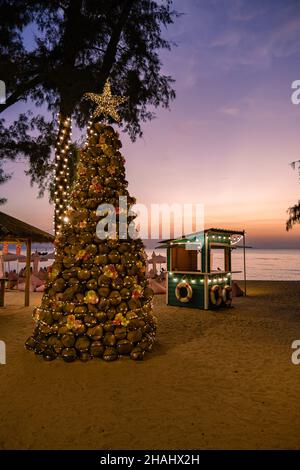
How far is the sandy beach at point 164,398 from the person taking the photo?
3150 mm

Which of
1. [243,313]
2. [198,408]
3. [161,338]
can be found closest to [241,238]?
[243,313]

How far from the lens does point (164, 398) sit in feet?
13.4

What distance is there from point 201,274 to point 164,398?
7.00m

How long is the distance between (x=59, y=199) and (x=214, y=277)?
5.69m

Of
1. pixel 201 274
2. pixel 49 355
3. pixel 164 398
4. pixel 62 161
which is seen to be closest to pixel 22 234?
pixel 62 161

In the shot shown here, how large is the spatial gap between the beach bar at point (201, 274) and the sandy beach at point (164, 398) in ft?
Result: 12.0

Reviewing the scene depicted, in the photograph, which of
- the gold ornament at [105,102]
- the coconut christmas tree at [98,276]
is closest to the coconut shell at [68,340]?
the coconut christmas tree at [98,276]

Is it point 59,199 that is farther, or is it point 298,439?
point 59,199

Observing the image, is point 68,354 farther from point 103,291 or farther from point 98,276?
point 98,276

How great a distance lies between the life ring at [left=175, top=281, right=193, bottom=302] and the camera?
11.1 meters

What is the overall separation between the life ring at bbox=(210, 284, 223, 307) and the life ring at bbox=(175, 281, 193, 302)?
0.66 m

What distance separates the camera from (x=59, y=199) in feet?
37.9
